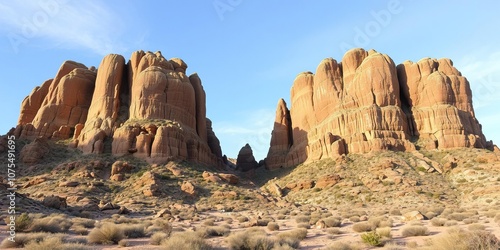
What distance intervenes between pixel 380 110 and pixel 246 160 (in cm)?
3697

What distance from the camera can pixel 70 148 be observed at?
52.8 metres

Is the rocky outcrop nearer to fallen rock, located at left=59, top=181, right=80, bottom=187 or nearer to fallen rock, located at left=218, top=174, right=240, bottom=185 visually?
fallen rock, located at left=218, top=174, right=240, bottom=185

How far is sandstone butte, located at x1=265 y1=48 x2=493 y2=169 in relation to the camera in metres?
51.3

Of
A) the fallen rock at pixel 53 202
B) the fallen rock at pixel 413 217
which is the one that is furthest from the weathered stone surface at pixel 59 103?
the fallen rock at pixel 413 217

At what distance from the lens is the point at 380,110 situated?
54031mm

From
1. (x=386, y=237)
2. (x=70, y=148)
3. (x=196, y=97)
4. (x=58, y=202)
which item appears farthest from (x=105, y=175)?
(x=386, y=237)

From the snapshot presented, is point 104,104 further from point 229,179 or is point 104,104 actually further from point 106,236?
point 106,236

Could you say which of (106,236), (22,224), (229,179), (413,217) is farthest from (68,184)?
(413,217)

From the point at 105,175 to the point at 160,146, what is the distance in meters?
9.17

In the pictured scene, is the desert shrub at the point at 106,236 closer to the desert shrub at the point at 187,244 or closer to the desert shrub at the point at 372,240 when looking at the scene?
the desert shrub at the point at 187,244

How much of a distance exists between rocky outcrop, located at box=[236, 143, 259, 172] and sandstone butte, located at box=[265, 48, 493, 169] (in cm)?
1175

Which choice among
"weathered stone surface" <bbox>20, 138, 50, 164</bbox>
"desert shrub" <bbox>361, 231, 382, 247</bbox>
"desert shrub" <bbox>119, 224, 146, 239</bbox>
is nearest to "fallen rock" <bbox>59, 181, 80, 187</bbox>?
"weathered stone surface" <bbox>20, 138, 50, 164</bbox>

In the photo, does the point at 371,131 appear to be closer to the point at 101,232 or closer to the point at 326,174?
the point at 326,174

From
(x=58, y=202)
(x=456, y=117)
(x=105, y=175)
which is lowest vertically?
(x=58, y=202)
